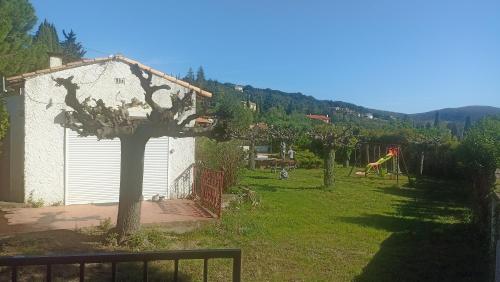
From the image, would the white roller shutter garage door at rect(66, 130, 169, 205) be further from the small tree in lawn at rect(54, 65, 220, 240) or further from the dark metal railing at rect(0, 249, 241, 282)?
the dark metal railing at rect(0, 249, 241, 282)

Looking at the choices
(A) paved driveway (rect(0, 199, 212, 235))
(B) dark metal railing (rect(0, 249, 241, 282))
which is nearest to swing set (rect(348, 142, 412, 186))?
(A) paved driveway (rect(0, 199, 212, 235))

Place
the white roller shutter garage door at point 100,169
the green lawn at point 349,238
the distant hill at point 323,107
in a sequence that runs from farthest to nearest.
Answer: the distant hill at point 323,107 → the white roller shutter garage door at point 100,169 → the green lawn at point 349,238

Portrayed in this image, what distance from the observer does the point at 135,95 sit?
13.6 metres

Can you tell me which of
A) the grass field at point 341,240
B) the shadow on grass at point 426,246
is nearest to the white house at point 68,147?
the grass field at point 341,240

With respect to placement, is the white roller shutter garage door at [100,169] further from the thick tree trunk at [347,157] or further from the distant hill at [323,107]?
the distant hill at [323,107]

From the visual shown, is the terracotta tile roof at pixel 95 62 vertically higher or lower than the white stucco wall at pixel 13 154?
higher

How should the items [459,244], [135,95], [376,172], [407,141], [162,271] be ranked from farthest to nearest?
[407,141], [376,172], [135,95], [459,244], [162,271]

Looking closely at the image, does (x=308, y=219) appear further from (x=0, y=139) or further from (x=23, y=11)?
(x=23, y=11)

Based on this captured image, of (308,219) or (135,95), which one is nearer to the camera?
(308,219)

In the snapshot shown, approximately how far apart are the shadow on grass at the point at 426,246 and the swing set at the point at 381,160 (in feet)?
26.4

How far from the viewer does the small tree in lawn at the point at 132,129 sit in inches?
332

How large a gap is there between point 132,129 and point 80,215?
4351mm

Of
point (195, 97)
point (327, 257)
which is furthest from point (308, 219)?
point (195, 97)

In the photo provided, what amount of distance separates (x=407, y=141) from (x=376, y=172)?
173 inches
